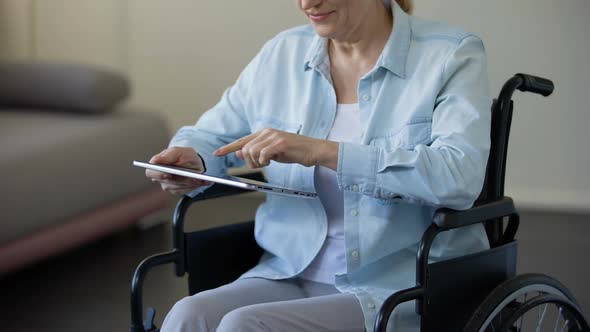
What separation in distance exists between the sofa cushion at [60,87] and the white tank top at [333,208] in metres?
1.69

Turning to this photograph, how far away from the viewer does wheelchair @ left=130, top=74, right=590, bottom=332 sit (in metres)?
1.22

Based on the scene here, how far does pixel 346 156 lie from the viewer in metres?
1.23

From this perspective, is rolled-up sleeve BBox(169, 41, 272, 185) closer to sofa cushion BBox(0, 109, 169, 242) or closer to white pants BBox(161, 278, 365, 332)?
white pants BBox(161, 278, 365, 332)

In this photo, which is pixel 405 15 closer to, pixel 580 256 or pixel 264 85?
pixel 264 85

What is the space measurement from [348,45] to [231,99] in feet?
0.81

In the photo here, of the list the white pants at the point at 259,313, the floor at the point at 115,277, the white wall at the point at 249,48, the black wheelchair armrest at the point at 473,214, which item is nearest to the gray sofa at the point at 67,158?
the floor at the point at 115,277

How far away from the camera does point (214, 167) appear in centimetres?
152

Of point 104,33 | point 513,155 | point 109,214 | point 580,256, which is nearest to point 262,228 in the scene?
point 109,214

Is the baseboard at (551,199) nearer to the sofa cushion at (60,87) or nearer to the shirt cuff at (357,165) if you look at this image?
the sofa cushion at (60,87)

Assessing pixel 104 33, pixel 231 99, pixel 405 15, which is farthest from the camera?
pixel 104 33

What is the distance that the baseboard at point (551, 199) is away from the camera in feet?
10.8

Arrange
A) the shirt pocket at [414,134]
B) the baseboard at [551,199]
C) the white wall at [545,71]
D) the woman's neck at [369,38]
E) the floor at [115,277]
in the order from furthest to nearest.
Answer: the baseboard at [551,199], the white wall at [545,71], the floor at [115,277], the woman's neck at [369,38], the shirt pocket at [414,134]

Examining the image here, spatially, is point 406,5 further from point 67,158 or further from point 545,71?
point 545,71

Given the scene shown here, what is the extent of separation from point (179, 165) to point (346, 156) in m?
0.35
